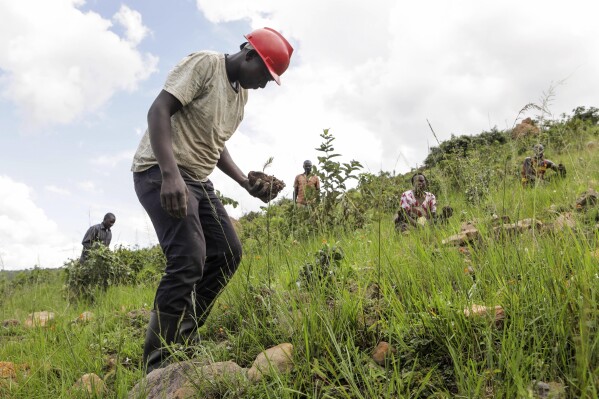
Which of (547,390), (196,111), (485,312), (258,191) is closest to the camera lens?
(547,390)

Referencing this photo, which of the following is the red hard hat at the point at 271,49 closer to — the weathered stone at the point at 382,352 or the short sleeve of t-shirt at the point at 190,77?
the short sleeve of t-shirt at the point at 190,77

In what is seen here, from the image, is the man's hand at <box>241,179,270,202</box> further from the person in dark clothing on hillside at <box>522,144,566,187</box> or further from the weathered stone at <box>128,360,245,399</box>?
the person in dark clothing on hillside at <box>522,144,566,187</box>

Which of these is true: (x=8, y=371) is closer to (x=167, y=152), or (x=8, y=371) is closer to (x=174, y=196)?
(x=174, y=196)

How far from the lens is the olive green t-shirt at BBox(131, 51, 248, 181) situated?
2340 mm

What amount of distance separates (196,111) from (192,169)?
0.33 metres

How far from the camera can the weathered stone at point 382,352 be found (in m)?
1.60

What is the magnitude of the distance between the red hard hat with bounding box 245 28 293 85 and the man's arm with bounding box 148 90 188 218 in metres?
0.58

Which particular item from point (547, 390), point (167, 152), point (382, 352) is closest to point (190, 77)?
point (167, 152)

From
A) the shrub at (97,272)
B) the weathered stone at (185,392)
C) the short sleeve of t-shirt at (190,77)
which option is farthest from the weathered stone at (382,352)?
the shrub at (97,272)

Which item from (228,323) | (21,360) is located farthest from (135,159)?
(21,360)

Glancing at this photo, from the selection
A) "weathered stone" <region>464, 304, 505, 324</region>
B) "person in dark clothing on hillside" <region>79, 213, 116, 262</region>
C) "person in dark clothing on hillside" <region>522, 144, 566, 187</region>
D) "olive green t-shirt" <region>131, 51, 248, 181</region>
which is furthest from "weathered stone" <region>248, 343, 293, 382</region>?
"person in dark clothing on hillside" <region>79, 213, 116, 262</region>

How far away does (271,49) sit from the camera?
8.34 feet

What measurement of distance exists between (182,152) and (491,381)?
1.86 m

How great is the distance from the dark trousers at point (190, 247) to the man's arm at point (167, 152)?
0.14 m
